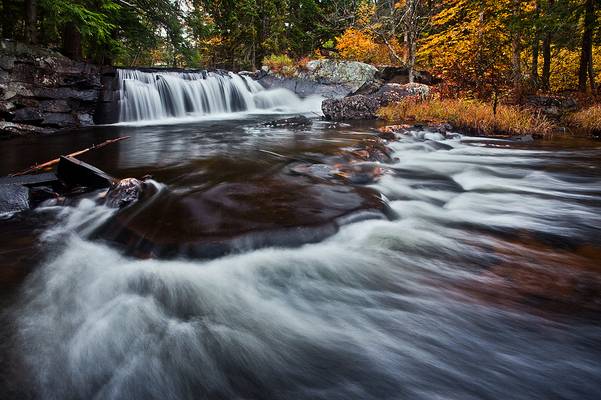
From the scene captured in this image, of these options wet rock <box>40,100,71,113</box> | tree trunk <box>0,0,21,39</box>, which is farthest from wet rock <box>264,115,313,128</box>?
tree trunk <box>0,0,21,39</box>

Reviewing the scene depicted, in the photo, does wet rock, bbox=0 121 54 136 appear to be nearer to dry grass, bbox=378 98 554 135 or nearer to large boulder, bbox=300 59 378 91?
dry grass, bbox=378 98 554 135

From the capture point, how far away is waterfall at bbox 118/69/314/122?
11.7 meters

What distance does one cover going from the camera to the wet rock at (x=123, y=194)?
3.62 metres

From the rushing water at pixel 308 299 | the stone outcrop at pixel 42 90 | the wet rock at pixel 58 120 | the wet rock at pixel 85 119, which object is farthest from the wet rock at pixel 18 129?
the rushing water at pixel 308 299

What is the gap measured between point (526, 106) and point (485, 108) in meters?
1.99

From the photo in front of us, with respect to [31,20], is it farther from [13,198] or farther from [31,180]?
[13,198]

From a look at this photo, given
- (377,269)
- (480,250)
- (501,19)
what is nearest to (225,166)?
(377,269)

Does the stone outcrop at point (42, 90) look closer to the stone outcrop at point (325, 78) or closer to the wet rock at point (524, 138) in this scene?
the stone outcrop at point (325, 78)

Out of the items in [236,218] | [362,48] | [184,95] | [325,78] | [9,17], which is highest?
[362,48]

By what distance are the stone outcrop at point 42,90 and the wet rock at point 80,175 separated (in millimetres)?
5873

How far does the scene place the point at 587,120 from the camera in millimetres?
9766

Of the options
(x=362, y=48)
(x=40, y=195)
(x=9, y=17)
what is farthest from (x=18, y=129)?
(x=362, y=48)

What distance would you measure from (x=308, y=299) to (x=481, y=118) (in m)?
8.94

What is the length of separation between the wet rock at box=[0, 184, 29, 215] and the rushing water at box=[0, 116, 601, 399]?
0.74 ft
